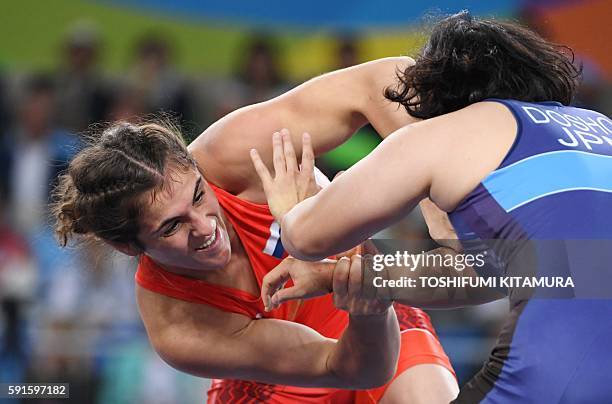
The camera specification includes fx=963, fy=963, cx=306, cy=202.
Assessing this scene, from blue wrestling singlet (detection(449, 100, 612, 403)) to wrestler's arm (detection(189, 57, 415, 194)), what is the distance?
879 mm

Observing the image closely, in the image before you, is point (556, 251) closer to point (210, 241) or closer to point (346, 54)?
point (210, 241)

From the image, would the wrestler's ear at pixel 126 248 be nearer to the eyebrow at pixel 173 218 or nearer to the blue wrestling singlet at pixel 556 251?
the eyebrow at pixel 173 218

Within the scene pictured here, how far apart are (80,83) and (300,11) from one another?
1502 millimetres

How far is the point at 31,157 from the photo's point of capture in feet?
18.3

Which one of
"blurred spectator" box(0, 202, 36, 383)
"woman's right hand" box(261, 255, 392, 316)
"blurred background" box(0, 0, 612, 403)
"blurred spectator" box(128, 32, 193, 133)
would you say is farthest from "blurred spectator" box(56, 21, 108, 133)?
"woman's right hand" box(261, 255, 392, 316)

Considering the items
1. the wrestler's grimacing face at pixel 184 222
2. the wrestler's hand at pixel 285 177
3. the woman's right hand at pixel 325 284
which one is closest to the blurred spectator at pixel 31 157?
the wrestler's grimacing face at pixel 184 222

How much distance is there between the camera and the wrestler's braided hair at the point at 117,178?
2508mm

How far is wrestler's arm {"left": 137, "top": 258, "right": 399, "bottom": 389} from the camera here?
274 centimetres

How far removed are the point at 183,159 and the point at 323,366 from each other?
27.9 inches

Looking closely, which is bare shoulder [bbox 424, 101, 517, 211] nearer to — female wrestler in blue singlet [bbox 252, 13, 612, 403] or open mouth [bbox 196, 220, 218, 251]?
female wrestler in blue singlet [bbox 252, 13, 612, 403]

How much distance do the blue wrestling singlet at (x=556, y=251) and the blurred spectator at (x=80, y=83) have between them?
13.8 feet

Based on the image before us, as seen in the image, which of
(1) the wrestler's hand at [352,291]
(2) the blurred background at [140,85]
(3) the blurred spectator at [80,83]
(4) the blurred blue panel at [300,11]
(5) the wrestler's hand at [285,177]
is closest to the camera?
(1) the wrestler's hand at [352,291]

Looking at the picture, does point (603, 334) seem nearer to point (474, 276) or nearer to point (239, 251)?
point (474, 276)

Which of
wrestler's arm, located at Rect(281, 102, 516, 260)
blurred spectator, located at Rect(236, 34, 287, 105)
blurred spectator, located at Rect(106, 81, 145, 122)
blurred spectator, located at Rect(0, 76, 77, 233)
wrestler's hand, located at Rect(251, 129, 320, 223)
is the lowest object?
blurred spectator, located at Rect(0, 76, 77, 233)
